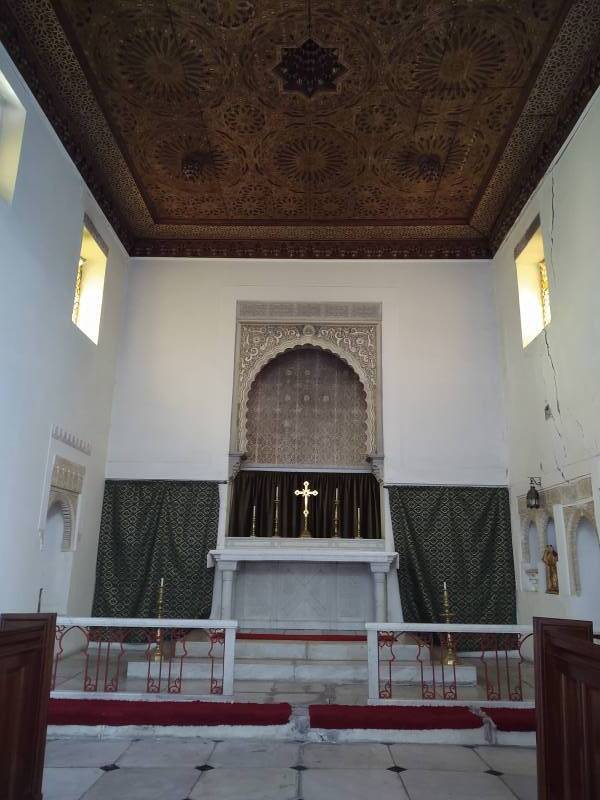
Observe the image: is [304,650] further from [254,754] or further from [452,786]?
[452,786]

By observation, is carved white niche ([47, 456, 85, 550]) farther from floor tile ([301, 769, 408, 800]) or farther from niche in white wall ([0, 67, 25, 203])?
floor tile ([301, 769, 408, 800])

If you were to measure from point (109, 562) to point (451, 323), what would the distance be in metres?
5.05

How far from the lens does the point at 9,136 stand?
5.25 meters

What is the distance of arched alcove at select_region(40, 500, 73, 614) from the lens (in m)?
6.22

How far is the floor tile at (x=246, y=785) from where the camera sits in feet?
10.3

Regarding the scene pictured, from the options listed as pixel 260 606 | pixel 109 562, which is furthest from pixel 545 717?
pixel 109 562

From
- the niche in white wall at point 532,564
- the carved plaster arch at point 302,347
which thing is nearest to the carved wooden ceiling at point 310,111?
the carved plaster arch at point 302,347

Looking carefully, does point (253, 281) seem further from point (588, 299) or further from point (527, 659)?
point (527, 659)

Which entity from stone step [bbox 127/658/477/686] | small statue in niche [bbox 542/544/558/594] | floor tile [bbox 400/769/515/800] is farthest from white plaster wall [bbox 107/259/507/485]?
floor tile [bbox 400/769/515/800]

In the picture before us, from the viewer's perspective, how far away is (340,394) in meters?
8.52

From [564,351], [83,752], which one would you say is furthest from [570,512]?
[83,752]

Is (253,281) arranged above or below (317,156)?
below

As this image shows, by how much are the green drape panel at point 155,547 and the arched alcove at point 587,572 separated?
3860 mm

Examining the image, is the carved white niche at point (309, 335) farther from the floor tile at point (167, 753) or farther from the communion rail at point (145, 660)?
the floor tile at point (167, 753)
